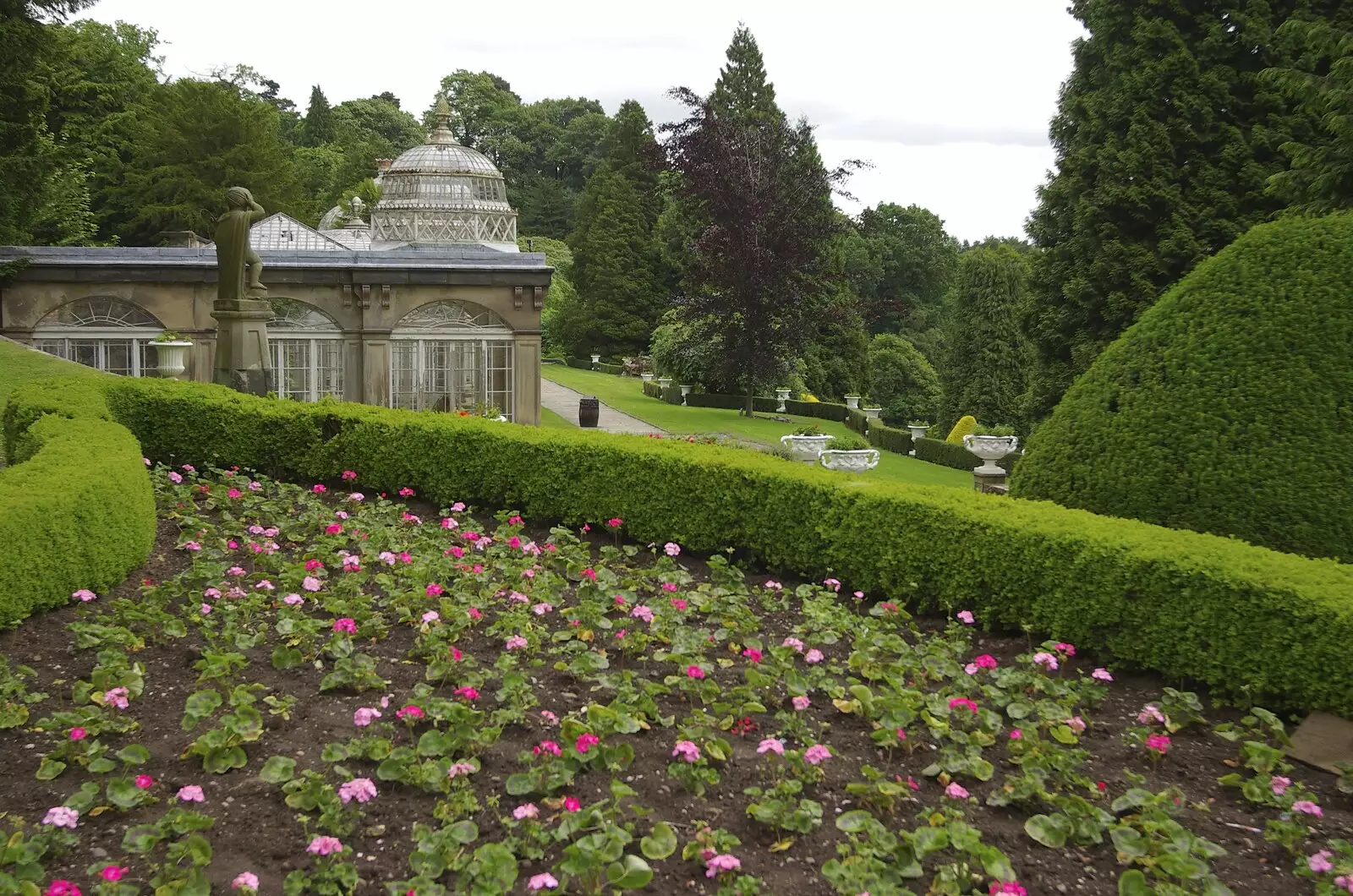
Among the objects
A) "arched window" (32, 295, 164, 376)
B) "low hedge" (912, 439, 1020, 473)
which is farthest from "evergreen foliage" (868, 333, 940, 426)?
"arched window" (32, 295, 164, 376)

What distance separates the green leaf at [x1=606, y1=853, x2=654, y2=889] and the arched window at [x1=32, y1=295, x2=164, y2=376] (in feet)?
63.3

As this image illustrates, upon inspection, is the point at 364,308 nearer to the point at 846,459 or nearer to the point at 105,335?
the point at 105,335

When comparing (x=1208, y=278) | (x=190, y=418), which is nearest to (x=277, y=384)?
(x=190, y=418)

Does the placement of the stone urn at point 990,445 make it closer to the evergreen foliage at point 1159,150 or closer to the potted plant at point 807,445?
the evergreen foliage at point 1159,150

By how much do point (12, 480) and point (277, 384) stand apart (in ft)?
49.0

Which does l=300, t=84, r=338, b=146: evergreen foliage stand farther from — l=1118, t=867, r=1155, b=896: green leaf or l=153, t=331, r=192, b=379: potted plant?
l=1118, t=867, r=1155, b=896: green leaf

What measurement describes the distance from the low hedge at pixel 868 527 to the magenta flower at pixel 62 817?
14.9 feet

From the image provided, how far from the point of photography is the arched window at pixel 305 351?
2189 centimetres

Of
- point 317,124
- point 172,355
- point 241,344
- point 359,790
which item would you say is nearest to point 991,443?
point 241,344

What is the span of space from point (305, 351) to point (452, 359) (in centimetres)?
273

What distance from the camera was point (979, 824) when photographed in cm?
506

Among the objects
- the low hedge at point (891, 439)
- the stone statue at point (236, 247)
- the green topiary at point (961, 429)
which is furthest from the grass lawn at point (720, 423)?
the stone statue at point (236, 247)

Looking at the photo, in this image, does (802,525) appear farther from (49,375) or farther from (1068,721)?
(49,375)

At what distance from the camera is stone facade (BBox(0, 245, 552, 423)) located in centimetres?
2092
